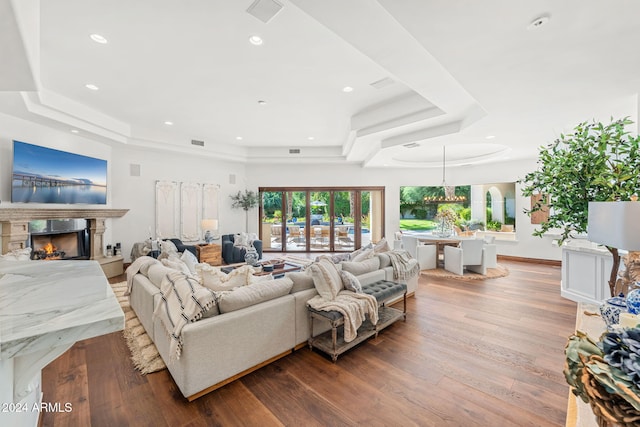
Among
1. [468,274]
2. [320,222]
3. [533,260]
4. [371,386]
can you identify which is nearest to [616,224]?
[371,386]

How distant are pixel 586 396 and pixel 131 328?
412cm

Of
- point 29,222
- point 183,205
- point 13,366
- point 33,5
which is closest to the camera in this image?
point 13,366

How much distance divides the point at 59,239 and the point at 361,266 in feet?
19.4

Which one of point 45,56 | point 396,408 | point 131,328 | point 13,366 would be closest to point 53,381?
point 131,328

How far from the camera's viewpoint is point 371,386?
2.31 m

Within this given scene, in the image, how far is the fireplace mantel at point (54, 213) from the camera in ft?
13.9

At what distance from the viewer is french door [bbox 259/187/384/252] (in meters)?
8.84

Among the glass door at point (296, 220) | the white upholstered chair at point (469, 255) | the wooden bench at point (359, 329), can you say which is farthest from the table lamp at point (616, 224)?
the glass door at point (296, 220)

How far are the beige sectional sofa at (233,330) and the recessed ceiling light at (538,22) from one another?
9.80 ft

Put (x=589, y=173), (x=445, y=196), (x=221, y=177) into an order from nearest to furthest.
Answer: (x=589, y=173) → (x=221, y=177) → (x=445, y=196)

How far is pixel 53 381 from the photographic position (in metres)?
2.38

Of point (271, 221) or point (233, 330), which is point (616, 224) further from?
point (271, 221)

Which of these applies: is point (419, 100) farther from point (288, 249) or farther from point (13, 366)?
point (288, 249)

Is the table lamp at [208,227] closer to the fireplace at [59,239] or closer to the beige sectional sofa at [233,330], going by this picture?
the fireplace at [59,239]
